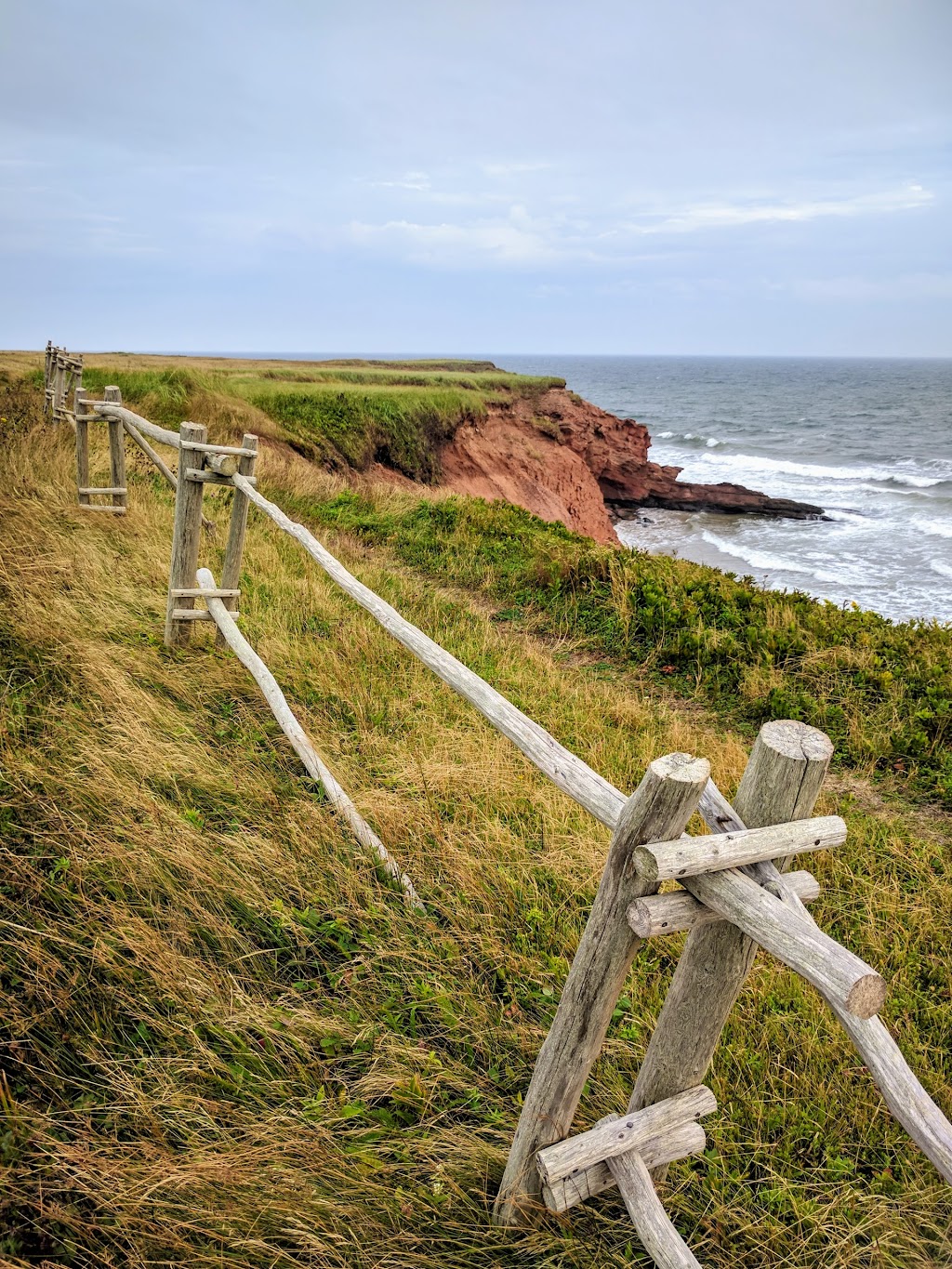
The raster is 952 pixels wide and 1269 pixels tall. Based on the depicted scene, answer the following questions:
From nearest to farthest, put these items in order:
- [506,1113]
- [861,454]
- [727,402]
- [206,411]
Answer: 1. [506,1113]
2. [206,411]
3. [861,454]
4. [727,402]

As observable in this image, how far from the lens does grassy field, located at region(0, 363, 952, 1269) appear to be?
79.0 inches

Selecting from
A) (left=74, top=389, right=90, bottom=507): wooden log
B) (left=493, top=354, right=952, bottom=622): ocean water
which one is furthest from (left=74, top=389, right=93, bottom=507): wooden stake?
(left=493, top=354, right=952, bottom=622): ocean water

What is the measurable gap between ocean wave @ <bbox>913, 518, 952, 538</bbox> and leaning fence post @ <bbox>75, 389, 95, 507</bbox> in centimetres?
2645

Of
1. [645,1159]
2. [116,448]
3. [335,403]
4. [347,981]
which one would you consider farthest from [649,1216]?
[335,403]

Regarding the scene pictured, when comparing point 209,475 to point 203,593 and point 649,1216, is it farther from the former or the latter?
point 649,1216

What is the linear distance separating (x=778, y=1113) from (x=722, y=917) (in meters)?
1.32

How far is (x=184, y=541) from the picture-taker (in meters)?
5.54

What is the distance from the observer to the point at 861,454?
152 feet

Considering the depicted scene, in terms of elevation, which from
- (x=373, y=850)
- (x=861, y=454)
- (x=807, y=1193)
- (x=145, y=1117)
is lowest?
(x=807, y=1193)

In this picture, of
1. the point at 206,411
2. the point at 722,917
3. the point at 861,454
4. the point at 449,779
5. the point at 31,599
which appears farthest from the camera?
the point at 861,454

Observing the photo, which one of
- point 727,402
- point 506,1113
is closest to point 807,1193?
point 506,1113

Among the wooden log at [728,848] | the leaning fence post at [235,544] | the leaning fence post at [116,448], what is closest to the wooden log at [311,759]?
the leaning fence post at [235,544]

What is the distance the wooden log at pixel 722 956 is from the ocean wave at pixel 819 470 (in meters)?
39.8

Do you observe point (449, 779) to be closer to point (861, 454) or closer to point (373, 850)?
point (373, 850)
